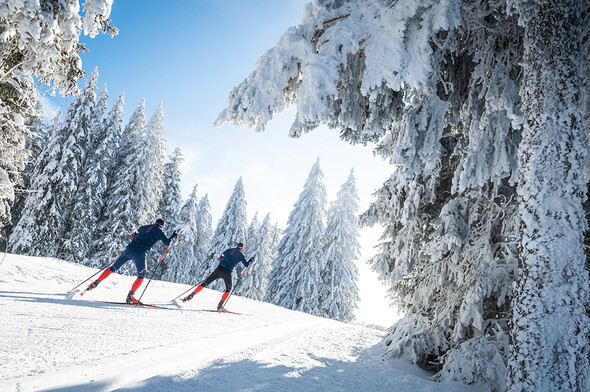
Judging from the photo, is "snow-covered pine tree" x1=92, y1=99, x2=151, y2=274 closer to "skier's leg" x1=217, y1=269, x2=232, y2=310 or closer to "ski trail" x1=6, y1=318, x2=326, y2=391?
"skier's leg" x1=217, y1=269, x2=232, y2=310

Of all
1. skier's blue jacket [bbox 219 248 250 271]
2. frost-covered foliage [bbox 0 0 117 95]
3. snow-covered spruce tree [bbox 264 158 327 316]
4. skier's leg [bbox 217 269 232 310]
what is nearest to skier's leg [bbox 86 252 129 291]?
skier's leg [bbox 217 269 232 310]

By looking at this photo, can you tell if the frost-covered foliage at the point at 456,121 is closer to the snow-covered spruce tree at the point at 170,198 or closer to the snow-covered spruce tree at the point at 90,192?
the snow-covered spruce tree at the point at 90,192

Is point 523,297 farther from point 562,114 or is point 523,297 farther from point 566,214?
point 562,114

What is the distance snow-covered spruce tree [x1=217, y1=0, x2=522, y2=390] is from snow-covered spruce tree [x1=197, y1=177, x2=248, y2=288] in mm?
27434

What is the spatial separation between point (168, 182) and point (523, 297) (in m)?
34.5

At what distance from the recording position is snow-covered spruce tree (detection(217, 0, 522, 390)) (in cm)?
414

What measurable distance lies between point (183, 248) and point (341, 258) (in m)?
18.1

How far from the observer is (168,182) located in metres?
33.9

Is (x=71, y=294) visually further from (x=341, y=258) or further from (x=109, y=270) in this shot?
(x=341, y=258)

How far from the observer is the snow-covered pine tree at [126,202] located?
997 inches

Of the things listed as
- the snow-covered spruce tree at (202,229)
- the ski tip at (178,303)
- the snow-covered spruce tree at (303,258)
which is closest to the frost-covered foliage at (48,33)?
the ski tip at (178,303)

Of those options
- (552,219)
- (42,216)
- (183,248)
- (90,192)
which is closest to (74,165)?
(90,192)

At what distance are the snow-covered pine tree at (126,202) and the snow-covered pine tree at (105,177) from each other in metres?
0.07

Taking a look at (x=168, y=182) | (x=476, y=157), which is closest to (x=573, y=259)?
(x=476, y=157)
